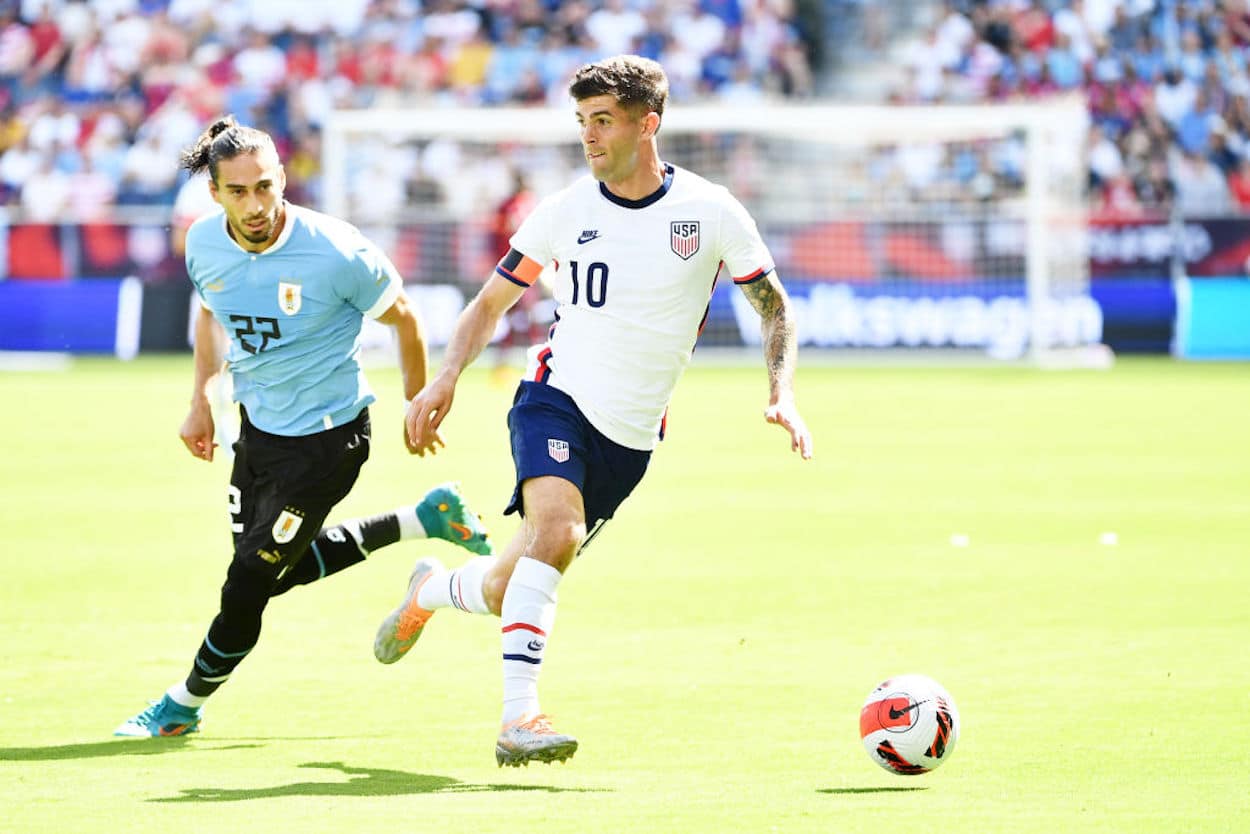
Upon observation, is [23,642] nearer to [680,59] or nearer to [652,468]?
[652,468]

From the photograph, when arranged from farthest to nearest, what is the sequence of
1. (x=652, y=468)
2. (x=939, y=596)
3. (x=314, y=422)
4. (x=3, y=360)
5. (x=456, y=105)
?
(x=456, y=105) < (x=3, y=360) < (x=652, y=468) < (x=939, y=596) < (x=314, y=422)

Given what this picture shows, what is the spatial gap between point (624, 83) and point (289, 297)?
1.51 metres

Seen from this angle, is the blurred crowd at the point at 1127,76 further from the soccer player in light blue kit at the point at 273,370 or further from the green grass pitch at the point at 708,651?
the soccer player in light blue kit at the point at 273,370

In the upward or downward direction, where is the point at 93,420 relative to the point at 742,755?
downward

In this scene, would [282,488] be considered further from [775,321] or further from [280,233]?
[775,321]

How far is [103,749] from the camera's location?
7.06 metres

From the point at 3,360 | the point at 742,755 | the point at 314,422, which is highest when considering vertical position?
the point at 314,422

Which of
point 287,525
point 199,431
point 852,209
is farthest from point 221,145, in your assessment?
point 852,209

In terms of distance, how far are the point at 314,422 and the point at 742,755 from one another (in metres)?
2.03

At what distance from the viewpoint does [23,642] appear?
9156 millimetres

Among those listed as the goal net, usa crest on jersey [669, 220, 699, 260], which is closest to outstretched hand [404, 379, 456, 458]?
usa crest on jersey [669, 220, 699, 260]

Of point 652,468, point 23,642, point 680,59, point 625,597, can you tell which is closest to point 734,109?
point 680,59

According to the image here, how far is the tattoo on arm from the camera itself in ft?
23.1

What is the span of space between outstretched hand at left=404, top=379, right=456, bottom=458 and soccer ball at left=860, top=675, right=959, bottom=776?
67.7 inches
